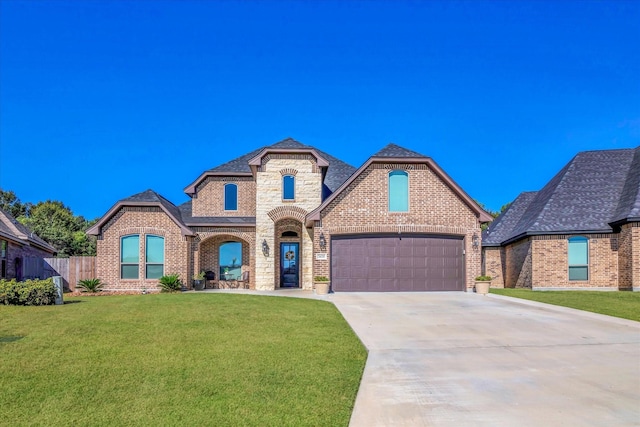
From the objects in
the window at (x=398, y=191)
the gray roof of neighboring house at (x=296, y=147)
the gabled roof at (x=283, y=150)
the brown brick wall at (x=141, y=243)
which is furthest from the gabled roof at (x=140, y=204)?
the window at (x=398, y=191)

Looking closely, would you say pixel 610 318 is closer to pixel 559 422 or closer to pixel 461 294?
pixel 461 294

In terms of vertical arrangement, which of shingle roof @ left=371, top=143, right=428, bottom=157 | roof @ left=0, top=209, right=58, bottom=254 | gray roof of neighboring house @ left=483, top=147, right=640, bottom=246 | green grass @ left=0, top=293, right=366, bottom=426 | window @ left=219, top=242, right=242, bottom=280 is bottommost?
green grass @ left=0, top=293, right=366, bottom=426

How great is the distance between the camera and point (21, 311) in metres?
12.3

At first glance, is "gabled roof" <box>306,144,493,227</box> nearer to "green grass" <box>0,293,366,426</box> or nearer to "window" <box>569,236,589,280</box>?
"window" <box>569,236,589,280</box>

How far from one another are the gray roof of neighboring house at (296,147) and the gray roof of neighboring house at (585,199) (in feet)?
30.6

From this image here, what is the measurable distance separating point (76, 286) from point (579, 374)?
21044 millimetres

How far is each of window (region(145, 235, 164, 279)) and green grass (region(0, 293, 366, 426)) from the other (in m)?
10.6

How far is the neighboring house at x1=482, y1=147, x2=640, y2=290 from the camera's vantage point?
69.6 ft

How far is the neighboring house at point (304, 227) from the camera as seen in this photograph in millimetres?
19656

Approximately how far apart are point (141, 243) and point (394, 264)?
1138cm

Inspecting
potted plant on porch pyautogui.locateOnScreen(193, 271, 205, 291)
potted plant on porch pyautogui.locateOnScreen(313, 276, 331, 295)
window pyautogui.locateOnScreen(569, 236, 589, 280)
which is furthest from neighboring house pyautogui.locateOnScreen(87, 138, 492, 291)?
window pyautogui.locateOnScreen(569, 236, 589, 280)

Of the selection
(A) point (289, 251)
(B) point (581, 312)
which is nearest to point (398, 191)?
(A) point (289, 251)

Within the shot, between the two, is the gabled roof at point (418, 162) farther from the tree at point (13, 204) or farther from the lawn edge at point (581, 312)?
the tree at point (13, 204)

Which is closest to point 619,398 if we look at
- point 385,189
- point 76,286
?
point 385,189
